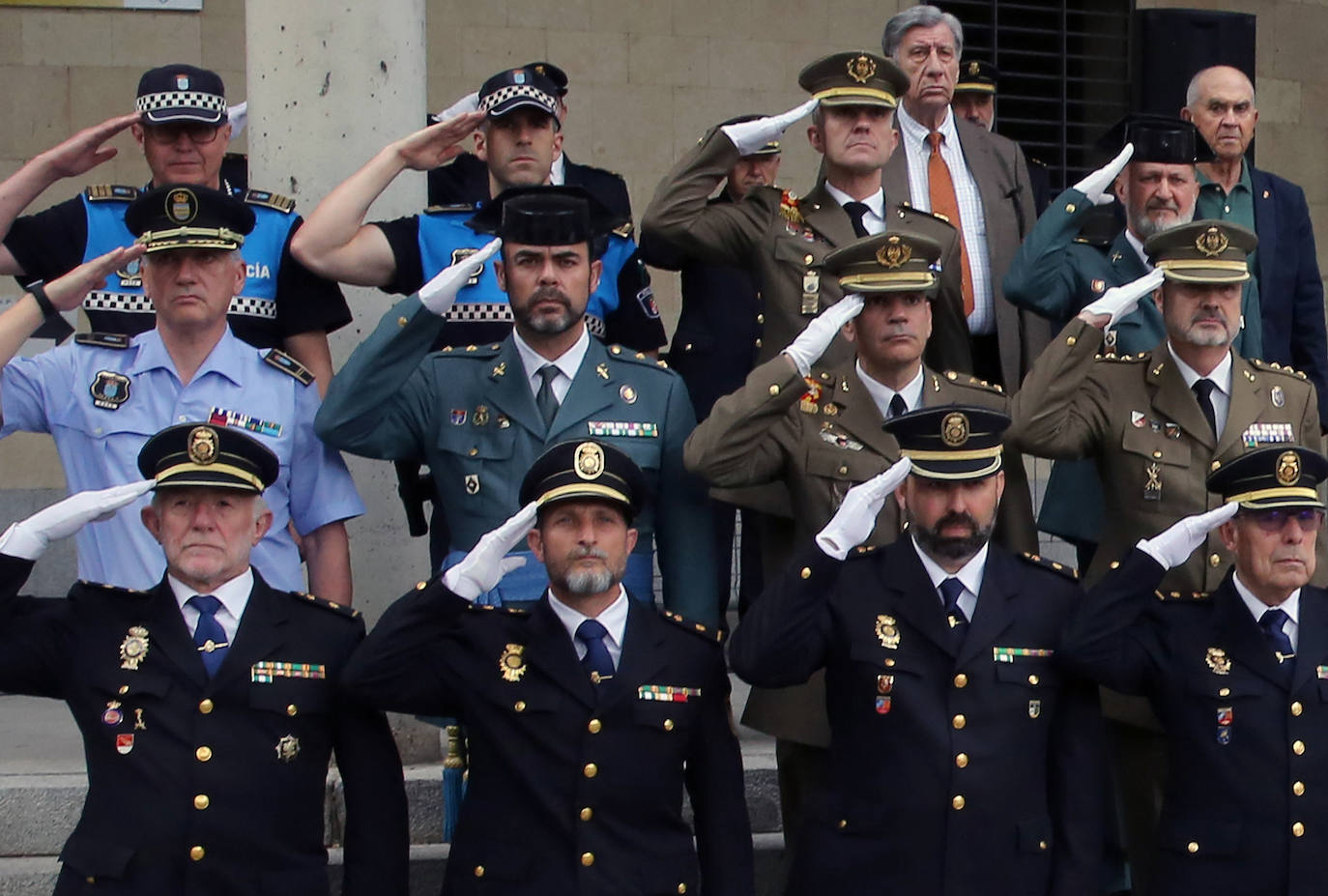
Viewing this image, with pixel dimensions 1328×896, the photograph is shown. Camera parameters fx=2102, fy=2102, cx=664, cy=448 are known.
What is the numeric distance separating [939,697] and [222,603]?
61.8 inches

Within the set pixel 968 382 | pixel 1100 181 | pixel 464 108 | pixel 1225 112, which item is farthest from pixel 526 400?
pixel 1225 112

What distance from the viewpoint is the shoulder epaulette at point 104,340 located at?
504 centimetres

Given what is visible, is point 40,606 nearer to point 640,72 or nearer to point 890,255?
point 890,255

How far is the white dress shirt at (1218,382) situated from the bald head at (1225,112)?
1117mm

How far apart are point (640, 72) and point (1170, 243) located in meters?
4.51

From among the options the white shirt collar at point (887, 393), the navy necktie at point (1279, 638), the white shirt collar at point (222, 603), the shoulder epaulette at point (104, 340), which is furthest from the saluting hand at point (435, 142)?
the navy necktie at point (1279, 638)

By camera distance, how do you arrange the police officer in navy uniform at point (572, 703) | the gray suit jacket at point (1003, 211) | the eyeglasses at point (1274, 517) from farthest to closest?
1. the gray suit jacket at point (1003, 211)
2. the eyeglasses at point (1274, 517)
3. the police officer in navy uniform at point (572, 703)

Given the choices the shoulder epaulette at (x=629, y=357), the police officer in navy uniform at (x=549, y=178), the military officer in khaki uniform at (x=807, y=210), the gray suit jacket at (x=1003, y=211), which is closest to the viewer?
the shoulder epaulette at (x=629, y=357)

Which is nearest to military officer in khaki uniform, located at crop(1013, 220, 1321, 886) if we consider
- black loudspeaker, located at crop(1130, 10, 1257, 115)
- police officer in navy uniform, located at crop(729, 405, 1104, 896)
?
police officer in navy uniform, located at crop(729, 405, 1104, 896)

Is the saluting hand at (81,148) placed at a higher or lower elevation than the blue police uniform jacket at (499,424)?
higher

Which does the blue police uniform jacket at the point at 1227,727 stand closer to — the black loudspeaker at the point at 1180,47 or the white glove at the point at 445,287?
the white glove at the point at 445,287

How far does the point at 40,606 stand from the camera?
4.54 metres

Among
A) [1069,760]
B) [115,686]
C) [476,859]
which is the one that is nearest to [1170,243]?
[1069,760]

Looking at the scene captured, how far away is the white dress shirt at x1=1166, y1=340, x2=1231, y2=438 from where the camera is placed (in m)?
5.21
